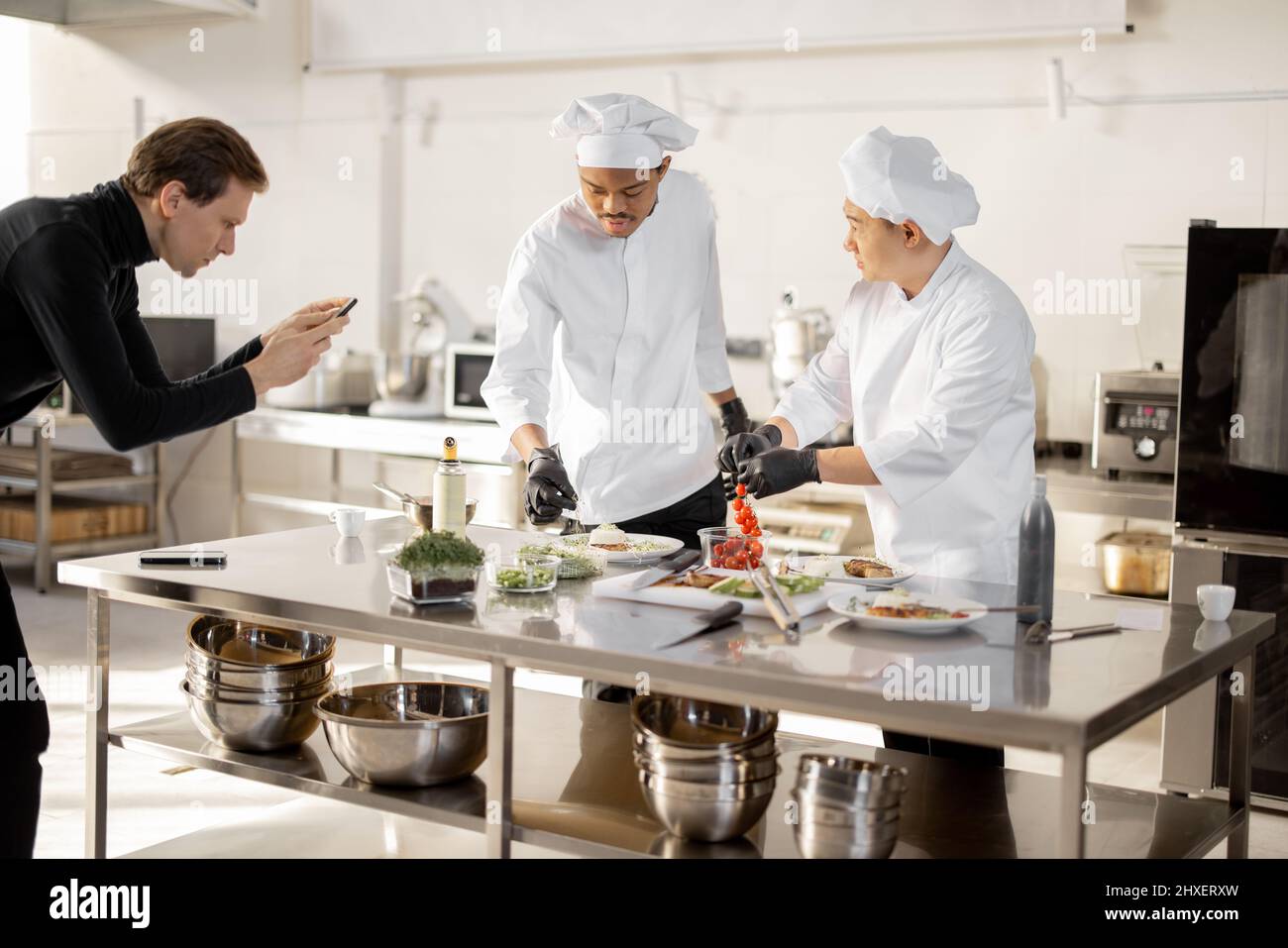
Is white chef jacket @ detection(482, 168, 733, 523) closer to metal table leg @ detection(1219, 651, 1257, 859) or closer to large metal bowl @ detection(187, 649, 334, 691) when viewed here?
large metal bowl @ detection(187, 649, 334, 691)

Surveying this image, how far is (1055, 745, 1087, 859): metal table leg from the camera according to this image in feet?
6.02

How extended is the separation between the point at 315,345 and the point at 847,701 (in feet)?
4.47

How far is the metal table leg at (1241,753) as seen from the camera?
2547 millimetres

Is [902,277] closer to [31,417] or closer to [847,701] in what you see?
[847,701]

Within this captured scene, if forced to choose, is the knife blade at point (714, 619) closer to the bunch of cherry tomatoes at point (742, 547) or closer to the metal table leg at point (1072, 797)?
the bunch of cherry tomatoes at point (742, 547)

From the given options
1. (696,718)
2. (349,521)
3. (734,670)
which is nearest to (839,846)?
(734,670)

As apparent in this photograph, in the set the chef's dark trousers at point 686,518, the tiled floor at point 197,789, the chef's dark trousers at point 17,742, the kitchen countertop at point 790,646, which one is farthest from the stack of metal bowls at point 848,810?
the chef's dark trousers at point 17,742

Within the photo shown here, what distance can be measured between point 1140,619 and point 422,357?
435 cm

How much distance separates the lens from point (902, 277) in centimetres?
299

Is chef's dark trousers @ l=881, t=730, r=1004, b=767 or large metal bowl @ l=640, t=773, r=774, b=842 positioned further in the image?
chef's dark trousers @ l=881, t=730, r=1004, b=767

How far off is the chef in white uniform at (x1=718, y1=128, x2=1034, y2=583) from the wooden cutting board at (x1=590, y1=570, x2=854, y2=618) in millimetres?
301

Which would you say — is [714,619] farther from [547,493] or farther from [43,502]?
[43,502]

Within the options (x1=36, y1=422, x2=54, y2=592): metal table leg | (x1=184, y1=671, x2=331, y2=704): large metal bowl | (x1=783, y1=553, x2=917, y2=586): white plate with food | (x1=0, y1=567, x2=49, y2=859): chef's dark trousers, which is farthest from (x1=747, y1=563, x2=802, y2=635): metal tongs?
(x1=36, y1=422, x2=54, y2=592): metal table leg

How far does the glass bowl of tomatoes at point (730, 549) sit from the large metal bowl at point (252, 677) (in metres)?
0.85
